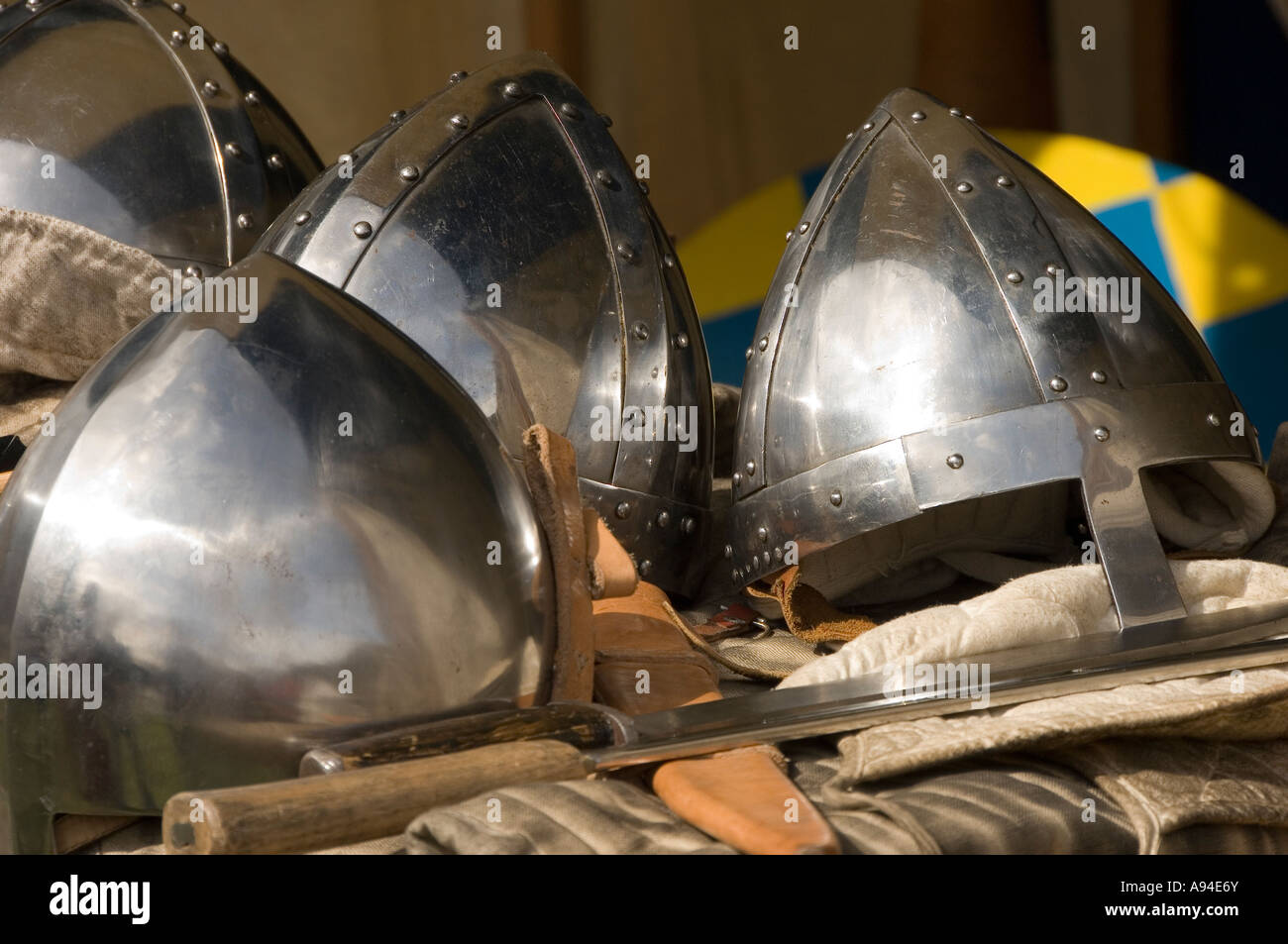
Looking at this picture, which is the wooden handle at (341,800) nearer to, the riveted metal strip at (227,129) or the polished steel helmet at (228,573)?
the polished steel helmet at (228,573)

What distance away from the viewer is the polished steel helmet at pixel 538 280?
1084 millimetres

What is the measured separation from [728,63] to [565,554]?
1.68 meters

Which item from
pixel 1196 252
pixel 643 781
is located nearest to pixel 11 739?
pixel 643 781

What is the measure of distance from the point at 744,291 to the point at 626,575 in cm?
127

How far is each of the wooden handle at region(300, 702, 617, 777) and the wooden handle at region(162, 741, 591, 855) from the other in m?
0.02

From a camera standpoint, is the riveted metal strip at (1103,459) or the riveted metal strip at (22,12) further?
the riveted metal strip at (22,12)

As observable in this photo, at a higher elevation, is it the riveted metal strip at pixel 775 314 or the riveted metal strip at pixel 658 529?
the riveted metal strip at pixel 775 314

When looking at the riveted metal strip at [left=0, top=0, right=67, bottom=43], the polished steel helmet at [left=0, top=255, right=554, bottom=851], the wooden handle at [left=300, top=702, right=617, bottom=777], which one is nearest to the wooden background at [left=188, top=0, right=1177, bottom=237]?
the riveted metal strip at [left=0, top=0, right=67, bottom=43]

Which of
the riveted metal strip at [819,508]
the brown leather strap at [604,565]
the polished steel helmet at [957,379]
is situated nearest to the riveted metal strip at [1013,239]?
the polished steel helmet at [957,379]

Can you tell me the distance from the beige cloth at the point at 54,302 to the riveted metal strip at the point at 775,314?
51cm

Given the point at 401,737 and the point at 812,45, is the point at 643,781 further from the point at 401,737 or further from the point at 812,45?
the point at 812,45

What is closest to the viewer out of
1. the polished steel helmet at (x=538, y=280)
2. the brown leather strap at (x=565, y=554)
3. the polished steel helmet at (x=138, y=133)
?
the brown leather strap at (x=565, y=554)

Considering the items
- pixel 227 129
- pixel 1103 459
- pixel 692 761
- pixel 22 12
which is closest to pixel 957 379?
pixel 1103 459

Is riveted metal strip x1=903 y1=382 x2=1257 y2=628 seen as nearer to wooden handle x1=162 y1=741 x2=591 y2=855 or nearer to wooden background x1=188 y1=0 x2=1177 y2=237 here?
wooden handle x1=162 y1=741 x2=591 y2=855
